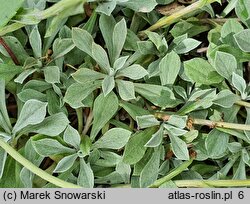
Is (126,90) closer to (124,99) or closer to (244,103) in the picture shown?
(124,99)

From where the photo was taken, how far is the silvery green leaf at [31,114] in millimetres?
789

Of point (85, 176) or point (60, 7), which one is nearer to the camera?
point (60, 7)

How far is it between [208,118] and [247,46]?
0.47ft

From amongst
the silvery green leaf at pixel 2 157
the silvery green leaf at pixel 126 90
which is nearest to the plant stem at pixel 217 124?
the silvery green leaf at pixel 126 90

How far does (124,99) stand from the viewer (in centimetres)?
80

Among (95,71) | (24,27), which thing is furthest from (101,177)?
(24,27)

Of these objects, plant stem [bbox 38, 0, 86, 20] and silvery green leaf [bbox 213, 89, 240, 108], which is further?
silvery green leaf [bbox 213, 89, 240, 108]

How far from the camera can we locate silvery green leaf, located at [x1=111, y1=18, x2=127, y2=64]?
808mm

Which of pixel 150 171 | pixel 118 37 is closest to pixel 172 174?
pixel 150 171

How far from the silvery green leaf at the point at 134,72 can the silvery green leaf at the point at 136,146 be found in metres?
0.10

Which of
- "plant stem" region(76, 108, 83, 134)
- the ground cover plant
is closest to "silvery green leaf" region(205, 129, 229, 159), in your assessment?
the ground cover plant

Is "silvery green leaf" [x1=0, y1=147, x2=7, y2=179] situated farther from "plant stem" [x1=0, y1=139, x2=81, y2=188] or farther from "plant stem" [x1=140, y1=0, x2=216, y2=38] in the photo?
"plant stem" [x1=140, y1=0, x2=216, y2=38]

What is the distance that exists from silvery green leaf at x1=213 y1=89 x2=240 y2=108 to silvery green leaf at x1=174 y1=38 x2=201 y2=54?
0.09 metres

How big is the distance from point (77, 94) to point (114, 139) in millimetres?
99
